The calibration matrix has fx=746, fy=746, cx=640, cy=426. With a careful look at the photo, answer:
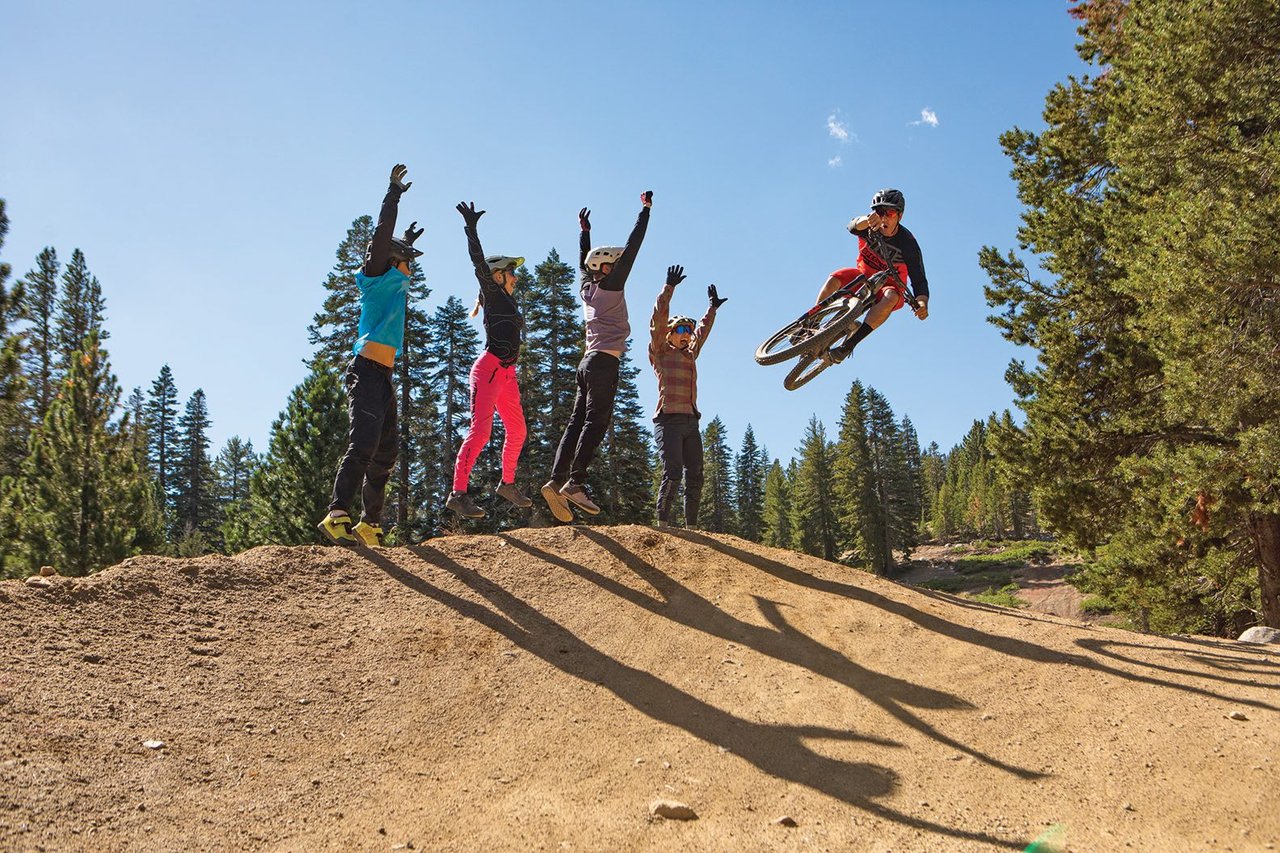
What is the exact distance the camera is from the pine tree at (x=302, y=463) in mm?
18359

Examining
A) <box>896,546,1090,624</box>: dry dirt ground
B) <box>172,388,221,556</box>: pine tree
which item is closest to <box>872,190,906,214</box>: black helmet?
<box>896,546,1090,624</box>: dry dirt ground

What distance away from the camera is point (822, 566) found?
8.50m

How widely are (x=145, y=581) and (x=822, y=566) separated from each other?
6616 mm

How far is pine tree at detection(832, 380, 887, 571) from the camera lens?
56.9 meters

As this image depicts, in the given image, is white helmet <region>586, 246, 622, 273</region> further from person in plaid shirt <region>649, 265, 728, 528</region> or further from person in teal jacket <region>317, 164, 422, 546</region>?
person in teal jacket <region>317, 164, 422, 546</region>

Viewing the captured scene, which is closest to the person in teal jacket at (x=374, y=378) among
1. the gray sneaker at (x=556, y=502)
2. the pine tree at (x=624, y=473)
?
the gray sneaker at (x=556, y=502)

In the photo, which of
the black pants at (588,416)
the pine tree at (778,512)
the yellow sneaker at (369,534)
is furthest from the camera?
the pine tree at (778,512)

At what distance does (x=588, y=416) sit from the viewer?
27.4 ft

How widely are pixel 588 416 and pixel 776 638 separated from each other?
3.23 meters

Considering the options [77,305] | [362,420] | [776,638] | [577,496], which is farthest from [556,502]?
[77,305]

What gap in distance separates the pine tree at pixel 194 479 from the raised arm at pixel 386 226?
60804 mm

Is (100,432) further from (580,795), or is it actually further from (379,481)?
(580,795)

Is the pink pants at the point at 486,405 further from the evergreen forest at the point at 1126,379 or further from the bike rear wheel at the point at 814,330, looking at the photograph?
the evergreen forest at the point at 1126,379

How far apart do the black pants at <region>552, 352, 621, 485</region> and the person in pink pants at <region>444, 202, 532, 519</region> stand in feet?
1.89
